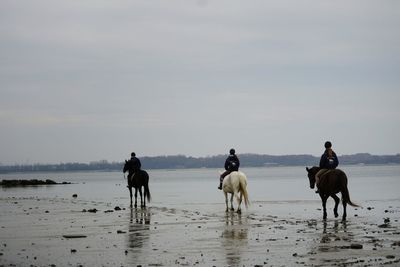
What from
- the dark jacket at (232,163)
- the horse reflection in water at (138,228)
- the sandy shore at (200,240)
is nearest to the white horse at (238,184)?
the dark jacket at (232,163)

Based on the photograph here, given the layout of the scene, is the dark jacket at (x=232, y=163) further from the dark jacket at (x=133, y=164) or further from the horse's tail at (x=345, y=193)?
the horse's tail at (x=345, y=193)

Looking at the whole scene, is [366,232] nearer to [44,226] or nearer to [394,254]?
[394,254]

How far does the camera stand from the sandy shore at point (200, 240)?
43.9 ft

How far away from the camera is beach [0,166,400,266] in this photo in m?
13.4

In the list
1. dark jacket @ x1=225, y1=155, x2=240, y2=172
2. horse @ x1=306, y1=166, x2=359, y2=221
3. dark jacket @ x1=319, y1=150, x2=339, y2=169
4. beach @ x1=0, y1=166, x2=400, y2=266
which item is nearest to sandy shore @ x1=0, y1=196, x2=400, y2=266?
beach @ x1=0, y1=166, x2=400, y2=266

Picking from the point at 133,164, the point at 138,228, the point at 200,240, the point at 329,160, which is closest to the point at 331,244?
the point at 200,240

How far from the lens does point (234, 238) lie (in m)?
17.2

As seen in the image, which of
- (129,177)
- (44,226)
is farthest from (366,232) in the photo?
(129,177)

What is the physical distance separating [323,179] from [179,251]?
32.3 ft

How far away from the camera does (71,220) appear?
78.7ft

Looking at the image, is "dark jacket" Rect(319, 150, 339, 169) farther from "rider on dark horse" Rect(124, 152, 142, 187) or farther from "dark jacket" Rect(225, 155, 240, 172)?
"rider on dark horse" Rect(124, 152, 142, 187)

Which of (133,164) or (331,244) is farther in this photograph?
(133,164)

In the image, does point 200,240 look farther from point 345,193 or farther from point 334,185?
point 334,185

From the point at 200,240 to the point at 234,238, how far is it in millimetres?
937
